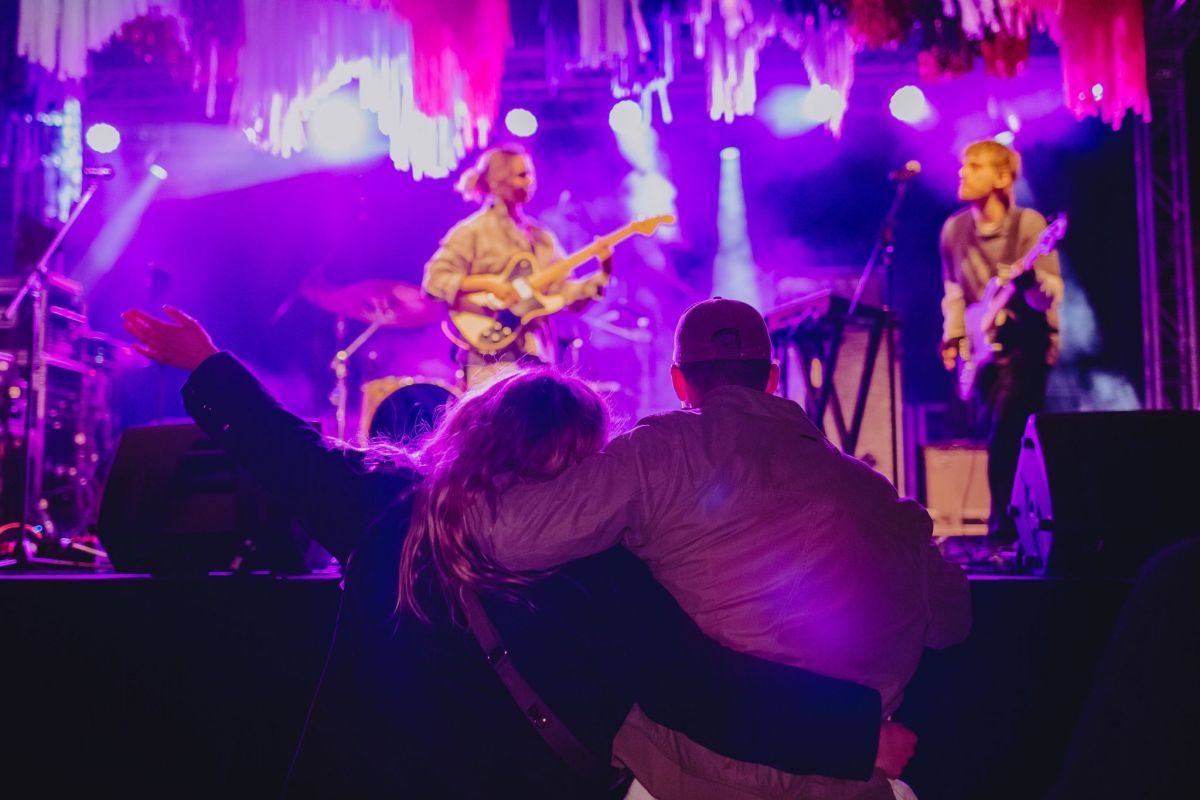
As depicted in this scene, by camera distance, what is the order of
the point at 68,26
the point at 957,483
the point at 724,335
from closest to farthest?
the point at 724,335, the point at 68,26, the point at 957,483

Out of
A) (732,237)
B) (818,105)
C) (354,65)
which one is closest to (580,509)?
(354,65)

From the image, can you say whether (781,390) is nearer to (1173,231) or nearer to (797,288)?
(797,288)

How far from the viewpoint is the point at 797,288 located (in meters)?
8.52

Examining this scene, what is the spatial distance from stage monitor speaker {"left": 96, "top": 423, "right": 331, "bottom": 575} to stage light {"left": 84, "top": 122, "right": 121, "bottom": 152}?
7.10 m

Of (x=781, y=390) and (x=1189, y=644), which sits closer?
(x=1189, y=644)

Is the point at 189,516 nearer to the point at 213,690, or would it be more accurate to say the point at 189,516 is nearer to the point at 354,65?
the point at 213,690

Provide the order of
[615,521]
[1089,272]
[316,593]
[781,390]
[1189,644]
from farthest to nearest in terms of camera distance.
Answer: [1089,272]
[781,390]
[316,593]
[615,521]
[1189,644]

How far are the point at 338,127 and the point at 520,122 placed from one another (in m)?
1.89

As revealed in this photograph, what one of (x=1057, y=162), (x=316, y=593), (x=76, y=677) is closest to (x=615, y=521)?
(x=316, y=593)

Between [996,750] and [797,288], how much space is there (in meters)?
6.38

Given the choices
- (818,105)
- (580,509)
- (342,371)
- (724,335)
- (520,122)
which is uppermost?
(818,105)

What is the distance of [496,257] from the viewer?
6309 mm

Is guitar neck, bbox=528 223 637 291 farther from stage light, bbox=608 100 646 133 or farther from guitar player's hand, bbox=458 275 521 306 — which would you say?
stage light, bbox=608 100 646 133

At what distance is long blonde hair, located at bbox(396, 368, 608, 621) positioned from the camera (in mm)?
1660
